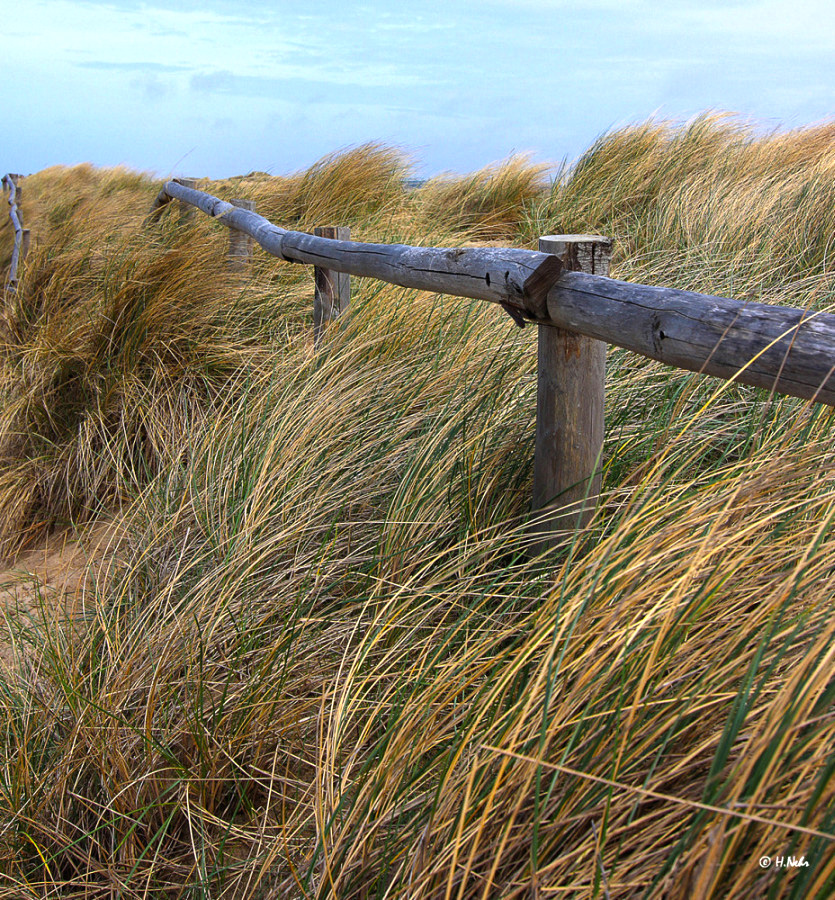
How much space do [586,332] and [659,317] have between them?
0.24 m

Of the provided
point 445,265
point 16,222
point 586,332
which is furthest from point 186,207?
point 586,332

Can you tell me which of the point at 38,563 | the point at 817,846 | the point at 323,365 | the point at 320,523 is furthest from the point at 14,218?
the point at 817,846

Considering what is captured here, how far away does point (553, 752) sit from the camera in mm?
1139

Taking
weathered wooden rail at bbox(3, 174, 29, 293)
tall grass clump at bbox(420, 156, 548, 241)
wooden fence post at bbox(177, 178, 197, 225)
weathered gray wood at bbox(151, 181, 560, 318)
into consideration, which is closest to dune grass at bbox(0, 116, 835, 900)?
weathered gray wood at bbox(151, 181, 560, 318)

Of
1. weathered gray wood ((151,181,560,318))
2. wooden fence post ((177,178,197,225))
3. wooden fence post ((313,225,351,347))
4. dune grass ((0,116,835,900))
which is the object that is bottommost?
dune grass ((0,116,835,900))

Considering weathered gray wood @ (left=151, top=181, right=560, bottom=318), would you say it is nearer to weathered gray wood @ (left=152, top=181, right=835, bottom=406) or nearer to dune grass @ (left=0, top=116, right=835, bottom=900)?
weathered gray wood @ (left=152, top=181, right=835, bottom=406)

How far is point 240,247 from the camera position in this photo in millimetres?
5152

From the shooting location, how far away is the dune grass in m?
1.05

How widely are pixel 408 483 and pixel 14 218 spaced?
896 cm

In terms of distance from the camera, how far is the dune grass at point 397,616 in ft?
3.45

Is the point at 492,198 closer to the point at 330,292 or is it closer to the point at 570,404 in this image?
the point at 330,292

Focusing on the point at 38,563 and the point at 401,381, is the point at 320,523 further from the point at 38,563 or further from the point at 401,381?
the point at 38,563

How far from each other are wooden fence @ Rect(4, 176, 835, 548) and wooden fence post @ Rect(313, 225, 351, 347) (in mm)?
719

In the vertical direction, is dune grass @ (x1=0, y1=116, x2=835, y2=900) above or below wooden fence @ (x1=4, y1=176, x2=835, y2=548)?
below
